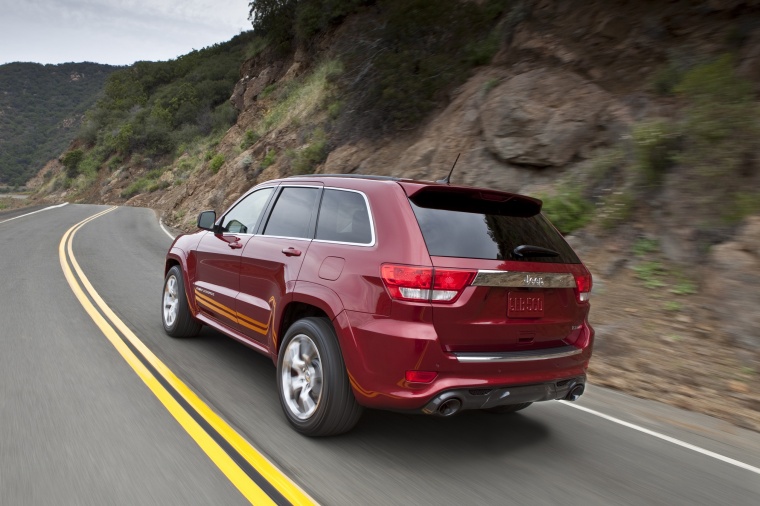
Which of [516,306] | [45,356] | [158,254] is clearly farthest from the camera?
[158,254]

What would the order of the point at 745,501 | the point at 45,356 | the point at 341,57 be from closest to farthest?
the point at 745,501 < the point at 45,356 < the point at 341,57

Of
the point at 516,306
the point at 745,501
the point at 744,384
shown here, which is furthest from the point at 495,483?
the point at 744,384

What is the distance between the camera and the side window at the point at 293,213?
4566 mm

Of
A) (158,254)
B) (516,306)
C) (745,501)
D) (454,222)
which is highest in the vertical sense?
(454,222)

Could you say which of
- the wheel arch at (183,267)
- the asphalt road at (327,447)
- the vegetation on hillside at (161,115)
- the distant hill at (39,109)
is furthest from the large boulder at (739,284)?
the distant hill at (39,109)

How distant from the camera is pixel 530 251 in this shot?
382cm

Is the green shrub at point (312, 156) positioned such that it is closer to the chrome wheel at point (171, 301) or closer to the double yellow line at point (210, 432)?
the chrome wheel at point (171, 301)

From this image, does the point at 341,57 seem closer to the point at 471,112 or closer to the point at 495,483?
the point at 471,112

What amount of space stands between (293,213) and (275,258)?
412 mm

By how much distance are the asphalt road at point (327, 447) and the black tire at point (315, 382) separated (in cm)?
13

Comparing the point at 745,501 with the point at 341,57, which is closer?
the point at 745,501

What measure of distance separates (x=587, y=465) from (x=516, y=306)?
112 cm

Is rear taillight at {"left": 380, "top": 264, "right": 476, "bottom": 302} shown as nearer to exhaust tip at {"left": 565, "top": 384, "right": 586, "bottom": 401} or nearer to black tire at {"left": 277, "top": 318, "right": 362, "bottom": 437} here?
black tire at {"left": 277, "top": 318, "right": 362, "bottom": 437}

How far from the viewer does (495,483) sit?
346cm
